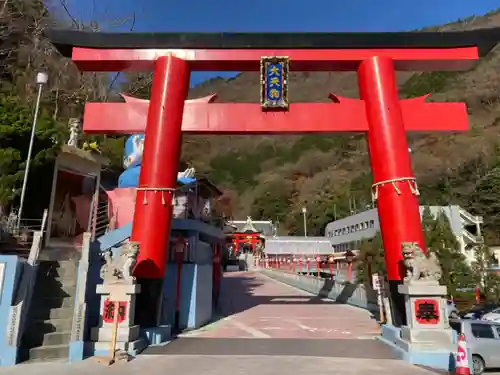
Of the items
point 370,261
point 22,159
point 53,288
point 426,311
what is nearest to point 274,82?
point 426,311

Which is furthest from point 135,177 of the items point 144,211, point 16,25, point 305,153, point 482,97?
point 305,153

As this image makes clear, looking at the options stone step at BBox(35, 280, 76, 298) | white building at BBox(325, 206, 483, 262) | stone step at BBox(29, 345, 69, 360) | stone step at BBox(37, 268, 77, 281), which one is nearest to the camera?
stone step at BBox(29, 345, 69, 360)

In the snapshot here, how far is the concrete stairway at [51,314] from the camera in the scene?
7363 mm

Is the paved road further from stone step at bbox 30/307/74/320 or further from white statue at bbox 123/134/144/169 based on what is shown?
white statue at bbox 123/134/144/169

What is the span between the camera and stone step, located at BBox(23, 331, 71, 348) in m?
7.46

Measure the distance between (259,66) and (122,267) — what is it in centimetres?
650

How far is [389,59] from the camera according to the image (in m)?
10.5

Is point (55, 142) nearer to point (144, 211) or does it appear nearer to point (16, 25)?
point (144, 211)

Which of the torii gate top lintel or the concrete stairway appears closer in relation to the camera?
the concrete stairway

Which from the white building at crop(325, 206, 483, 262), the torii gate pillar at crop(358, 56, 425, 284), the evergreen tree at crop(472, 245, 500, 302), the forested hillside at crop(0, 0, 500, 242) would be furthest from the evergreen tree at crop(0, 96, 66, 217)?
the white building at crop(325, 206, 483, 262)

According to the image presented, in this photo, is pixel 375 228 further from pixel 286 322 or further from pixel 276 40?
pixel 276 40

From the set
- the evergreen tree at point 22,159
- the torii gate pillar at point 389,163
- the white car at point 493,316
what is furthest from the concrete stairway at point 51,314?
the white car at point 493,316

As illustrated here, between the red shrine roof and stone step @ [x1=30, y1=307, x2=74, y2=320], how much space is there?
6731mm

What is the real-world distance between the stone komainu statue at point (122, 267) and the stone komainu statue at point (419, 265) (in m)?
5.80
